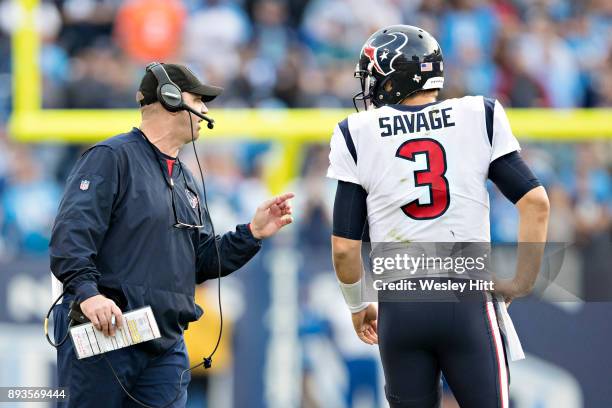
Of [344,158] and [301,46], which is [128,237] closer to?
[344,158]

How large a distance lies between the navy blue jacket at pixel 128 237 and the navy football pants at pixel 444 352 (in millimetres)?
899

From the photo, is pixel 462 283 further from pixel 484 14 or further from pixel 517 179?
pixel 484 14

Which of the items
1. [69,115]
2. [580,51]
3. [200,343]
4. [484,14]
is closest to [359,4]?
[484,14]

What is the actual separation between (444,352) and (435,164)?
726 millimetres

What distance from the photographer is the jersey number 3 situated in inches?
183

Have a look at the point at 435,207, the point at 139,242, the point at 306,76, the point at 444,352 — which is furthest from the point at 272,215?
the point at 306,76

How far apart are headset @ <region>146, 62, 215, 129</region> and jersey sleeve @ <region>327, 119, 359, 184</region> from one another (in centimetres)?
70

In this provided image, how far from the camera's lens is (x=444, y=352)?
465cm

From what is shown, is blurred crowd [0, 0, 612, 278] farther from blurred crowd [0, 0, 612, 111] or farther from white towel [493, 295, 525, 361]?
white towel [493, 295, 525, 361]

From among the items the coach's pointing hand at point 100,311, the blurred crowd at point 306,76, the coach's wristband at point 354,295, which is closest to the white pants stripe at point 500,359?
the coach's wristband at point 354,295

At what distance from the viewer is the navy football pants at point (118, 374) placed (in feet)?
15.9

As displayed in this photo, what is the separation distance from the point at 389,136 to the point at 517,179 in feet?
1.71

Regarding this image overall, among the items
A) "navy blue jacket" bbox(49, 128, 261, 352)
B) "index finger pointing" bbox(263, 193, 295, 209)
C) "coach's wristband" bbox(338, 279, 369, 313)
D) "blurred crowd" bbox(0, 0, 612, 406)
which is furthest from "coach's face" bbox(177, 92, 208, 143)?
"blurred crowd" bbox(0, 0, 612, 406)

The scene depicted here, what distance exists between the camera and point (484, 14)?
11.4 m
